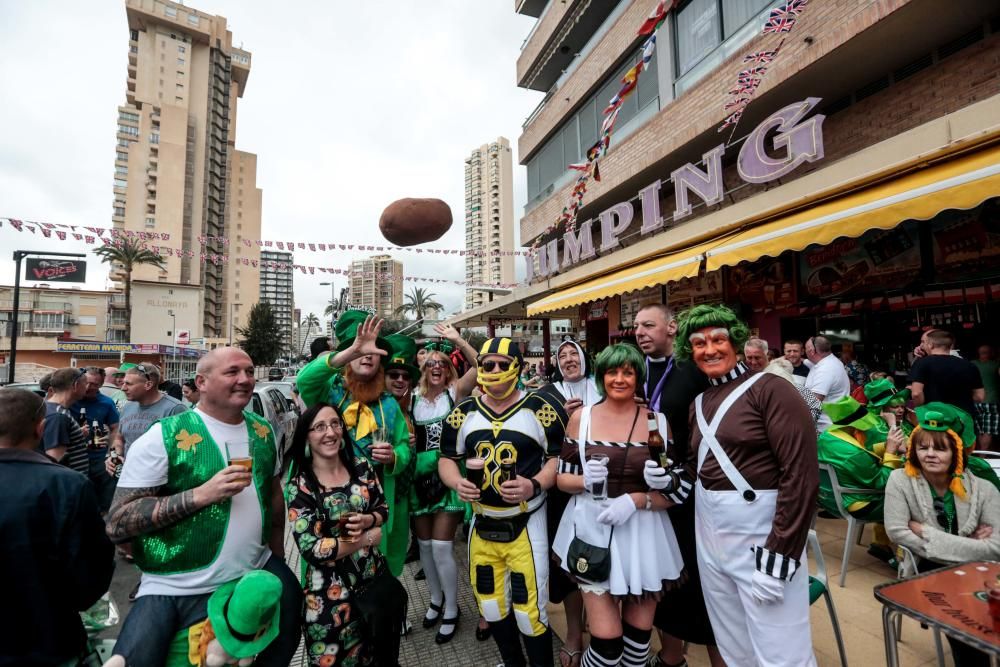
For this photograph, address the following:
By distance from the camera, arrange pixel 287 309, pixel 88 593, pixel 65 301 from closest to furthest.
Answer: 1. pixel 88 593
2. pixel 65 301
3. pixel 287 309

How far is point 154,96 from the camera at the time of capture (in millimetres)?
58688

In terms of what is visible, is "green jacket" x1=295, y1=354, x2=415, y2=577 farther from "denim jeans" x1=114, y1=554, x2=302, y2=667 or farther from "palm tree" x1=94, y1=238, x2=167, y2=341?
"palm tree" x1=94, y1=238, x2=167, y2=341

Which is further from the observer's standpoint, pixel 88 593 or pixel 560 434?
pixel 560 434

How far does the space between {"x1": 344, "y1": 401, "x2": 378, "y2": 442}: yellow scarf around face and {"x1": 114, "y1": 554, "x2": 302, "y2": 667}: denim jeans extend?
0.92 metres

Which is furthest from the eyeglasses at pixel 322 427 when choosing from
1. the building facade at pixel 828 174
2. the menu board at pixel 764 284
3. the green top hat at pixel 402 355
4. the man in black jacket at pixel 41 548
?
the menu board at pixel 764 284

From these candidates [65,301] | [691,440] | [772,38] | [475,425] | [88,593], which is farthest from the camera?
[65,301]

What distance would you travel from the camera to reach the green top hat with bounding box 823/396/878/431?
372cm

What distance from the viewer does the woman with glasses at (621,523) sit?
224cm

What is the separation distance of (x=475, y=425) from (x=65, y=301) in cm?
6461

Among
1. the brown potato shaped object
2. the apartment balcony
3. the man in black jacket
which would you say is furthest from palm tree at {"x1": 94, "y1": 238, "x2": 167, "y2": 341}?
the man in black jacket

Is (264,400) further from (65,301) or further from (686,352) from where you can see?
(65,301)

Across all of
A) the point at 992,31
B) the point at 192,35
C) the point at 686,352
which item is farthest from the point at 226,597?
the point at 192,35

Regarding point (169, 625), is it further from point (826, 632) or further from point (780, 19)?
point (780, 19)

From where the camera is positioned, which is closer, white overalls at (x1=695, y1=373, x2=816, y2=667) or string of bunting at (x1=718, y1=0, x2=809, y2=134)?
white overalls at (x1=695, y1=373, x2=816, y2=667)
